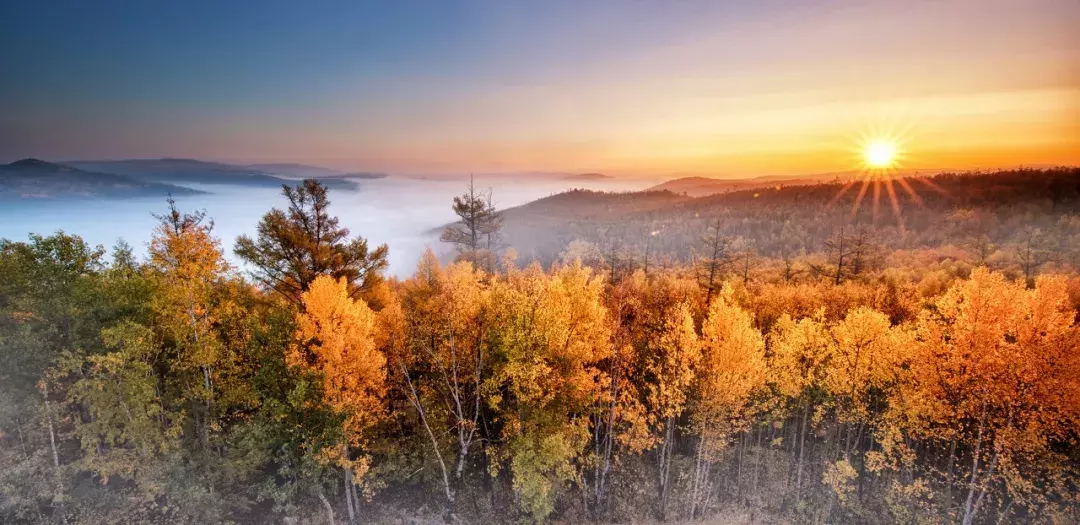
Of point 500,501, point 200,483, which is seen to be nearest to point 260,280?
point 200,483

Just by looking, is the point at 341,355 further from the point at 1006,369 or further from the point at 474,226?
the point at 1006,369

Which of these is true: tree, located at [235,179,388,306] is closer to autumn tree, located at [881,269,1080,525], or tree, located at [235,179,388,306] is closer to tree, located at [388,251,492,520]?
tree, located at [388,251,492,520]

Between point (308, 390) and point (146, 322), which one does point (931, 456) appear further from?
point (146, 322)

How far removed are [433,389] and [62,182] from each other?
9940 centimetres

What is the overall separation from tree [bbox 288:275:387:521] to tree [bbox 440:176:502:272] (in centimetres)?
1875

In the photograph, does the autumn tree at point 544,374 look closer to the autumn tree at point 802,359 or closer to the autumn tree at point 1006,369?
the autumn tree at point 802,359

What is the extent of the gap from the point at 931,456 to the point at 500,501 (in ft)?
112

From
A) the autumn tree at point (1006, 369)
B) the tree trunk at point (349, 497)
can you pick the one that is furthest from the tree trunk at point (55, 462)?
the autumn tree at point (1006, 369)

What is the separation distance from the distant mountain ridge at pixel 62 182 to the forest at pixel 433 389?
5690cm

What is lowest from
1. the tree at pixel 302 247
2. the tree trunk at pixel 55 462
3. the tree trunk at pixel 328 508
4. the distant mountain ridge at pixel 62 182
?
the tree trunk at pixel 328 508

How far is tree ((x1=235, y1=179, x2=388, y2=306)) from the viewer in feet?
82.3

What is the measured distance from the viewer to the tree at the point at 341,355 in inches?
834

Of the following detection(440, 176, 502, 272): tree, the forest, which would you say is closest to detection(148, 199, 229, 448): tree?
the forest

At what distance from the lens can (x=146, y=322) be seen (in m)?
23.0
